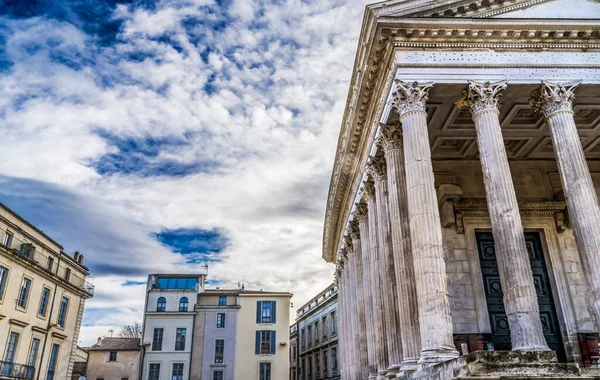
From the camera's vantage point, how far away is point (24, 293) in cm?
2794

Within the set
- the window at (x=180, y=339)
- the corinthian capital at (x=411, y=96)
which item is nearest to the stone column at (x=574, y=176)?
the corinthian capital at (x=411, y=96)

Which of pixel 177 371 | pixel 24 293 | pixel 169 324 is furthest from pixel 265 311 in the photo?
pixel 24 293

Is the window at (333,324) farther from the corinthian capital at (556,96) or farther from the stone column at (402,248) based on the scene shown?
the corinthian capital at (556,96)

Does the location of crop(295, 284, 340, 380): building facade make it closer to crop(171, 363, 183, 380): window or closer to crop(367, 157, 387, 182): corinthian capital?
crop(171, 363, 183, 380): window

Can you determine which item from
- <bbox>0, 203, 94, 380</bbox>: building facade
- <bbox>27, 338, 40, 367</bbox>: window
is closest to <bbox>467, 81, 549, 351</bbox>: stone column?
<bbox>0, 203, 94, 380</bbox>: building facade

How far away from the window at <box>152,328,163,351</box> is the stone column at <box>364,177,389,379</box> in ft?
103

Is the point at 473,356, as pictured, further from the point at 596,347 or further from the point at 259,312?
the point at 259,312

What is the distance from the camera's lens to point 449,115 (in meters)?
16.4

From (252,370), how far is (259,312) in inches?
209

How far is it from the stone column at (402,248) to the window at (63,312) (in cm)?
2656

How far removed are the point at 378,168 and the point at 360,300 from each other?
7.40 meters

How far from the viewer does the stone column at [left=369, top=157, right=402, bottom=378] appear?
48.8 ft

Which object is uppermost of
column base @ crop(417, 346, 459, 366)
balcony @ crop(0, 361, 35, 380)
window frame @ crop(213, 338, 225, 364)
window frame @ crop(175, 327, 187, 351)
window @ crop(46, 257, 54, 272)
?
window @ crop(46, 257, 54, 272)

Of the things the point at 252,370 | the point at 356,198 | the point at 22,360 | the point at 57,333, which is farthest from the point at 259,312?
the point at 356,198
